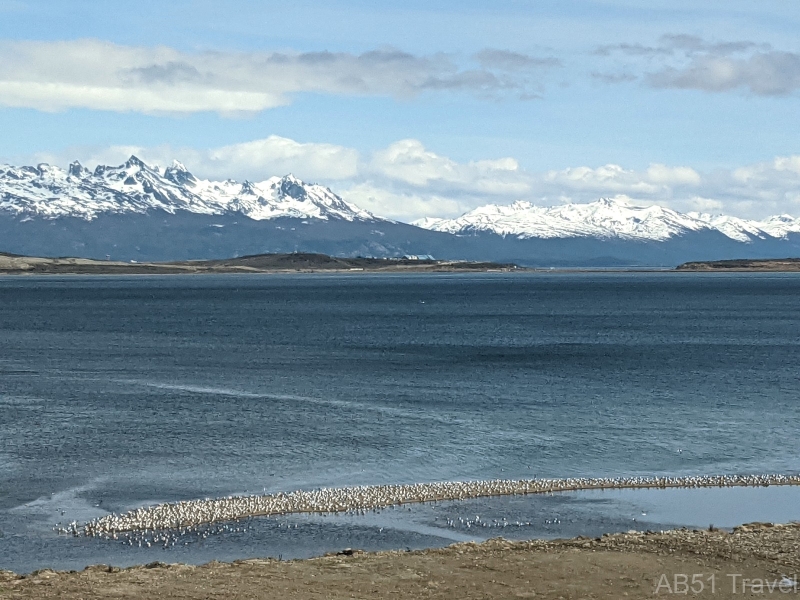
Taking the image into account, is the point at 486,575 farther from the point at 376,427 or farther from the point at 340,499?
the point at 376,427

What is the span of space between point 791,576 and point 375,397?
52.0 m

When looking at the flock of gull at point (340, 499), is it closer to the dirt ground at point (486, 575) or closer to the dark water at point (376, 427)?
the dark water at point (376, 427)

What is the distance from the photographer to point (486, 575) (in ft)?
91.4

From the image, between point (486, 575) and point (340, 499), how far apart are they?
1906cm

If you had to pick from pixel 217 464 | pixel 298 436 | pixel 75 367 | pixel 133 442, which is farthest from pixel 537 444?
pixel 75 367

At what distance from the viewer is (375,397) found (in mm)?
78125

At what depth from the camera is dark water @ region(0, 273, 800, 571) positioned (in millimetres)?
43312

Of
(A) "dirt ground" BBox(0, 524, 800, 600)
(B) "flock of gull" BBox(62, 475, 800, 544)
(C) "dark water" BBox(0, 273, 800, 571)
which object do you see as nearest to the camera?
(A) "dirt ground" BBox(0, 524, 800, 600)

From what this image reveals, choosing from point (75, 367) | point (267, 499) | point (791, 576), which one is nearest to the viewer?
point (791, 576)

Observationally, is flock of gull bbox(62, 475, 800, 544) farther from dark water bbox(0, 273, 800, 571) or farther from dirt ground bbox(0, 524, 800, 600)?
dirt ground bbox(0, 524, 800, 600)

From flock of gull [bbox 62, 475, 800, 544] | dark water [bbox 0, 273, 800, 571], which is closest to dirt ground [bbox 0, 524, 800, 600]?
dark water [bbox 0, 273, 800, 571]

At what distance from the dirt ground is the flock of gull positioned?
1241 centimetres

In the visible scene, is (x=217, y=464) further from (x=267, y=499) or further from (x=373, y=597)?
(x=373, y=597)

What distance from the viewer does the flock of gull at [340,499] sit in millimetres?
42031
